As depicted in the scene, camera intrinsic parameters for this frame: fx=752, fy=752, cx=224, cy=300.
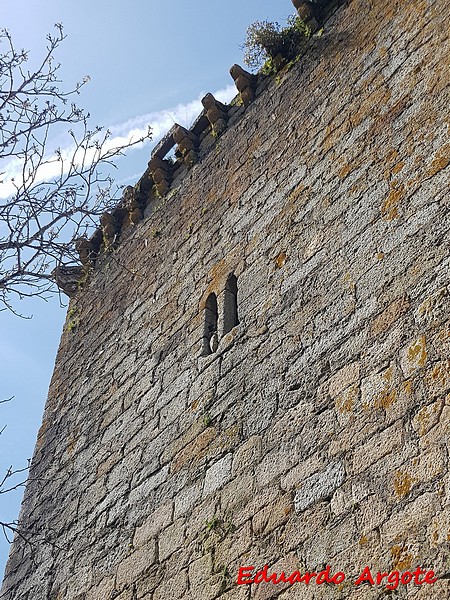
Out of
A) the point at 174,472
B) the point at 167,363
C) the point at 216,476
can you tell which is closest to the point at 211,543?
the point at 216,476

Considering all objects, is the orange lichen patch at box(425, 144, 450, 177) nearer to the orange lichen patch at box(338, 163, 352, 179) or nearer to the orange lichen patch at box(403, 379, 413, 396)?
the orange lichen patch at box(338, 163, 352, 179)

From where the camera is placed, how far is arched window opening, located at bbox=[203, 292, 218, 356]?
4090 millimetres

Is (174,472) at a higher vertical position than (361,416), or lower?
higher

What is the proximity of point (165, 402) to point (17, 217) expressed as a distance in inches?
51.9

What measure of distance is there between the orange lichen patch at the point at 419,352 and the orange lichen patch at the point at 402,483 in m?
0.41

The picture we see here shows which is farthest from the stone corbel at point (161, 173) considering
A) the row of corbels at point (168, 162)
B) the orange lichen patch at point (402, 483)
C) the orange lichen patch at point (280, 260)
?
the orange lichen patch at point (402, 483)

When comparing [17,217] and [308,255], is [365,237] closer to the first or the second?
[308,255]

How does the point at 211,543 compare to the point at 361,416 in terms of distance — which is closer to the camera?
the point at 361,416

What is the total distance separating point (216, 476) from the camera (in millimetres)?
3377

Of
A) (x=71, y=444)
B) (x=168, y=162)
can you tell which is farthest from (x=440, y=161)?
(x=168, y=162)

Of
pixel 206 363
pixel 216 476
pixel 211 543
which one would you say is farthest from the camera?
pixel 206 363

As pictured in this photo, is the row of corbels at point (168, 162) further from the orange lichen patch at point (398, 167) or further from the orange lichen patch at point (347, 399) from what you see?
the orange lichen patch at point (347, 399)

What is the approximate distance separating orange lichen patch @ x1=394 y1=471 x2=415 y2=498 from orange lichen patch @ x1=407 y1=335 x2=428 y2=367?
16.2 inches

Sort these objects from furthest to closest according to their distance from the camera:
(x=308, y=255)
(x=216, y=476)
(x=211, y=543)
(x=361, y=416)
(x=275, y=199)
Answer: (x=275, y=199), (x=308, y=255), (x=216, y=476), (x=211, y=543), (x=361, y=416)
